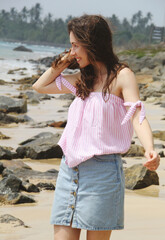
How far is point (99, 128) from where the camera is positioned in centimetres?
286

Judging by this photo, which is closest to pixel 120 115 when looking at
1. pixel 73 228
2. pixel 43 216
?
pixel 73 228

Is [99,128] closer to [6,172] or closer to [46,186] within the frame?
[46,186]

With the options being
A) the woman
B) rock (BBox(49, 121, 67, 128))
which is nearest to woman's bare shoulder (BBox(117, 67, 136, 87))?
the woman

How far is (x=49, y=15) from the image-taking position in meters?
199

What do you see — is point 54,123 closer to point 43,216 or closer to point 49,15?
point 43,216

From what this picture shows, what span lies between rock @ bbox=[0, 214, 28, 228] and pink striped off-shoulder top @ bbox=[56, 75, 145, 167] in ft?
5.17

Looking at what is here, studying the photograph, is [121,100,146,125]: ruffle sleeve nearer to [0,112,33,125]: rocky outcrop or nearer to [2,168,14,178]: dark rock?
[2,168,14,178]: dark rock

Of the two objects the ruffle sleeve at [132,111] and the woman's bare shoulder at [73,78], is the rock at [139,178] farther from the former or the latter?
the ruffle sleeve at [132,111]

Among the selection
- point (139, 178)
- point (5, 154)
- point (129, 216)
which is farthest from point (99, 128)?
point (5, 154)

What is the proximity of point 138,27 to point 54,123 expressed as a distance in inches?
7548

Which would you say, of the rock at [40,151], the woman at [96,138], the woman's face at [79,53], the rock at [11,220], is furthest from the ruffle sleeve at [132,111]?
the rock at [40,151]

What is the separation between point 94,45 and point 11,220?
200 centimetres

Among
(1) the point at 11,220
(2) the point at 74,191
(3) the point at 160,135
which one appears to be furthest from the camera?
(3) the point at 160,135

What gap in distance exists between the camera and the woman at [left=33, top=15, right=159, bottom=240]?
2814mm
